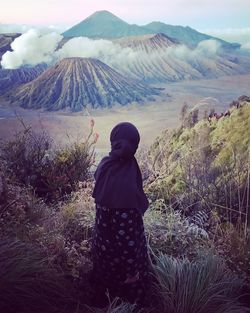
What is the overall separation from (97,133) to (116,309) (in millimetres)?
2714

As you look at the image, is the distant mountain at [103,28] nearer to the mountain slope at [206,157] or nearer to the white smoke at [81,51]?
the white smoke at [81,51]

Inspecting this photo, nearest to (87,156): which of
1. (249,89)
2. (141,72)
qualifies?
(141,72)

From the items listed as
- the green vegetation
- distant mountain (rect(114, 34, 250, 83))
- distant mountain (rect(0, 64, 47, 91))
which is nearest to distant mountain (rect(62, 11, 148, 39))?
distant mountain (rect(114, 34, 250, 83))

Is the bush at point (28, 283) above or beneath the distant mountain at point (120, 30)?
beneath

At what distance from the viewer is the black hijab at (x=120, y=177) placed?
242 cm

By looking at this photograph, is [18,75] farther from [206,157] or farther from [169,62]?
[206,157]

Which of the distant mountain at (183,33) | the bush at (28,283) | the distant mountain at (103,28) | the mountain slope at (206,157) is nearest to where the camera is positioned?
the bush at (28,283)

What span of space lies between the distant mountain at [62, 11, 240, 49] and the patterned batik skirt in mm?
2671

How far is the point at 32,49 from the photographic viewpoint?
4.69 m

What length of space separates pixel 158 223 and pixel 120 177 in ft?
4.06

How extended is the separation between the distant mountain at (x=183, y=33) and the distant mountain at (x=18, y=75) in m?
1.30

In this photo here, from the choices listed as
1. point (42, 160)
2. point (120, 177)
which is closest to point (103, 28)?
point (42, 160)

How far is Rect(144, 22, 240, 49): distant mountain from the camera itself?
4824 millimetres

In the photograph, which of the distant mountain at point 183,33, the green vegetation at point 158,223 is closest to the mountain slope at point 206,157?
the green vegetation at point 158,223
